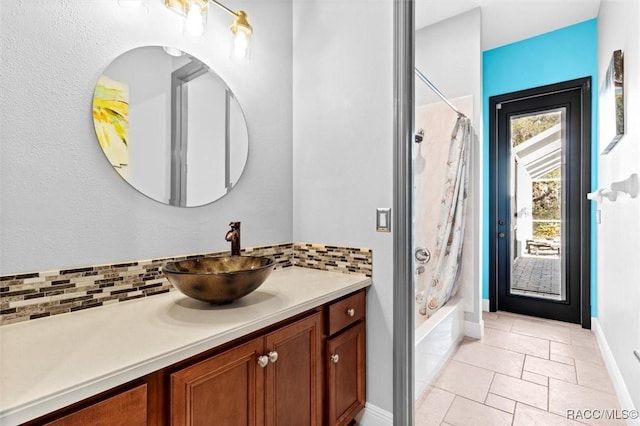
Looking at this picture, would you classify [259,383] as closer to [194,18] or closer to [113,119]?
[113,119]

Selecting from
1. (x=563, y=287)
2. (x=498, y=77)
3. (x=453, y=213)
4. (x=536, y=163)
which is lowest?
(x=563, y=287)

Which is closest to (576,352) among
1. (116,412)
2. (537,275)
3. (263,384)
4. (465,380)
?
(537,275)

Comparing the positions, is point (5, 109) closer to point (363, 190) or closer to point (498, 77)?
point (363, 190)

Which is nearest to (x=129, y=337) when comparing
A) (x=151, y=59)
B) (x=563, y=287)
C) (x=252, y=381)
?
(x=252, y=381)

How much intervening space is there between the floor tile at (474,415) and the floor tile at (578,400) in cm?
31

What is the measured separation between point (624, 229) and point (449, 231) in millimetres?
1052

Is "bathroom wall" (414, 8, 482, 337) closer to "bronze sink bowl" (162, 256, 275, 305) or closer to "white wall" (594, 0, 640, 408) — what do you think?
"white wall" (594, 0, 640, 408)

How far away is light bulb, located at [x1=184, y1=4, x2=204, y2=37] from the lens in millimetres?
1325

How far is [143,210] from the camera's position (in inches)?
50.1

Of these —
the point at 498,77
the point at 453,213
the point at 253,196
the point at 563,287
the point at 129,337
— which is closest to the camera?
the point at 129,337

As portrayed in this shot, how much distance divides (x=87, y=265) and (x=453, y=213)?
2427 mm

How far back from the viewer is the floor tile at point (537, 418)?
1667 millimetres

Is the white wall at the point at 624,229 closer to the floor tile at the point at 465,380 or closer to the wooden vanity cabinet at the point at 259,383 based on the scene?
the floor tile at the point at 465,380

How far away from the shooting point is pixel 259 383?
1040mm
